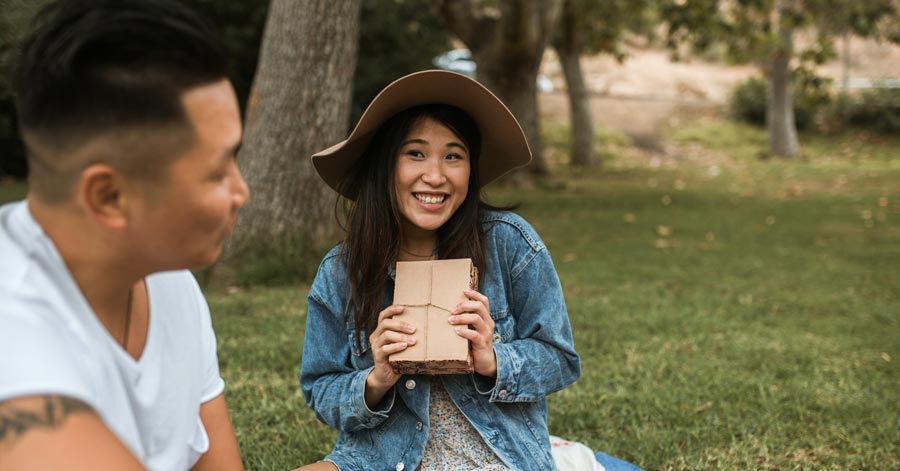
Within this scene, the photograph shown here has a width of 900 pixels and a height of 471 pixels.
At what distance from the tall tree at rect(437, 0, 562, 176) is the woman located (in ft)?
30.1

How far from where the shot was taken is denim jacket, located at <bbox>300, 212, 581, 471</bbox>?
7.81ft

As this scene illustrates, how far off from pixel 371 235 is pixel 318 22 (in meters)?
4.39

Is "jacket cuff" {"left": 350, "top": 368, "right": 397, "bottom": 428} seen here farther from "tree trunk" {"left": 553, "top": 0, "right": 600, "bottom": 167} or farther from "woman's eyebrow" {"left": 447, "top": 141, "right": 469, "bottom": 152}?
"tree trunk" {"left": 553, "top": 0, "right": 600, "bottom": 167}

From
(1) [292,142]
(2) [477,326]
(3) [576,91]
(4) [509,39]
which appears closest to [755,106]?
(3) [576,91]

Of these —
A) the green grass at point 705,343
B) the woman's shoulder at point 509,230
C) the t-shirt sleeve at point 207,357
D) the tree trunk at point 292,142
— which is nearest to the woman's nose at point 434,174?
the woman's shoulder at point 509,230

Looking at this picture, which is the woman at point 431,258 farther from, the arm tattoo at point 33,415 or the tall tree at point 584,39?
the tall tree at point 584,39

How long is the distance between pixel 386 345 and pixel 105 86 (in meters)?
1.09

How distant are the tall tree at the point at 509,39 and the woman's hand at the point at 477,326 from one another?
31.4ft

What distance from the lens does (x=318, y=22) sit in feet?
21.1

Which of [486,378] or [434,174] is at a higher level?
[434,174]

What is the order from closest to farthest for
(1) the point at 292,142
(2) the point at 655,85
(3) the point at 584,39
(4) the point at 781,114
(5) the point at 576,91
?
(1) the point at 292,142
(3) the point at 584,39
(5) the point at 576,91
(4) the point at 781,114
(2) the point at 655,85

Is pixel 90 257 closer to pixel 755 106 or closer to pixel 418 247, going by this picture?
pixel 418 247

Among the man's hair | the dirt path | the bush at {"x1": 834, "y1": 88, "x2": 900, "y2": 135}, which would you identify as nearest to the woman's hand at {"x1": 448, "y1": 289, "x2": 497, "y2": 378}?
the man's hair

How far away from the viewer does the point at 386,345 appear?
2.17 metres
